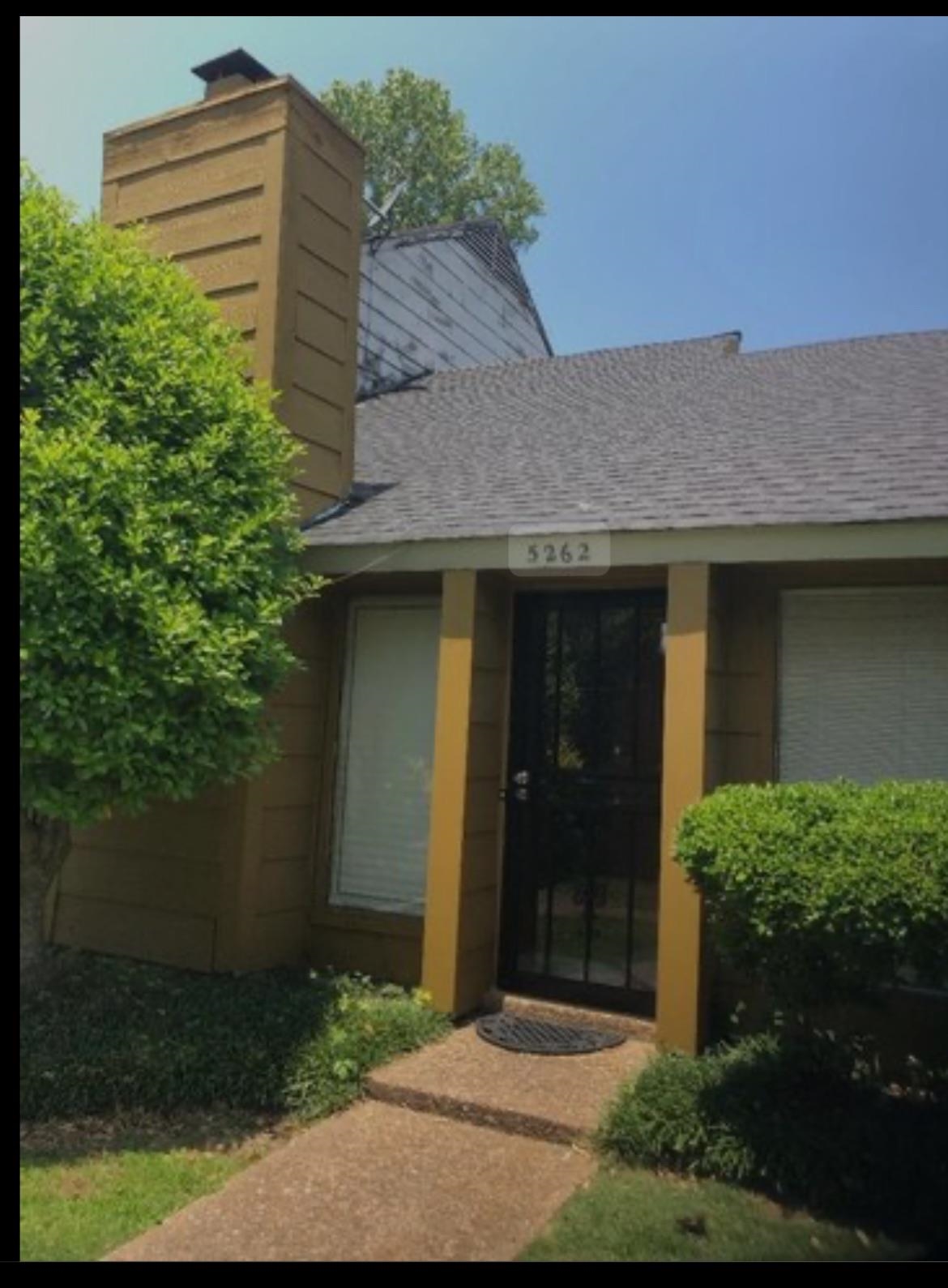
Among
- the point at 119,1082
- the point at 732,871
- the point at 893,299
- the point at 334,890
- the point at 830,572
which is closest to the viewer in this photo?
the point at 119,1082

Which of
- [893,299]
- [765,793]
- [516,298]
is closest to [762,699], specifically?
[765,793]

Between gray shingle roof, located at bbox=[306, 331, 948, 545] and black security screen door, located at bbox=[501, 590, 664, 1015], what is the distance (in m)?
0.60

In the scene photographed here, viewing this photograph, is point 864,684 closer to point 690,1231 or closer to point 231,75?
point 690,1231

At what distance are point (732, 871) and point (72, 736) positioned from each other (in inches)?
93.7

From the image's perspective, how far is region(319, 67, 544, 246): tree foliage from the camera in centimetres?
489

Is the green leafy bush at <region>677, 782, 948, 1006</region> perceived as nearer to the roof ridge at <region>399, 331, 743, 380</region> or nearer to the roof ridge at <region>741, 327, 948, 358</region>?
the roof ridge at <region>741, 327, 948, 358</region>

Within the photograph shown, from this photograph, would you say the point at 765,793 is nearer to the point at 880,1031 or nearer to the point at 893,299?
the point at 880,1031

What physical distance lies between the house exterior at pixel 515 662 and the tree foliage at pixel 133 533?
0.88 meters

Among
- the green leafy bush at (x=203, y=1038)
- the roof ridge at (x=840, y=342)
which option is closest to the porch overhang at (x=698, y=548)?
the green leafy bush at (x=203, y=1038)

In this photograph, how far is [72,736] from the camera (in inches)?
128

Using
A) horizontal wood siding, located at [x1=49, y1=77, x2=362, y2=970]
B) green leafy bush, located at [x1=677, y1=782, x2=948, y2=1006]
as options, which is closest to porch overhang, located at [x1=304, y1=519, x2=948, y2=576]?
horizontal wood siding, located at [x1=49, y1=77, x2=362, y2=970]

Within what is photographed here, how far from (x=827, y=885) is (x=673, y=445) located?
3210mm

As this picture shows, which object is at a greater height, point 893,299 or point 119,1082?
point 893,299

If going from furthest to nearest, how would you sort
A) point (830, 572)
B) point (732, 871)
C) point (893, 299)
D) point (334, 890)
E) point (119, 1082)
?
point (334, 890) → point (830, 572) → point (893, 299) → point (732, 871) → point (119, 1082)
